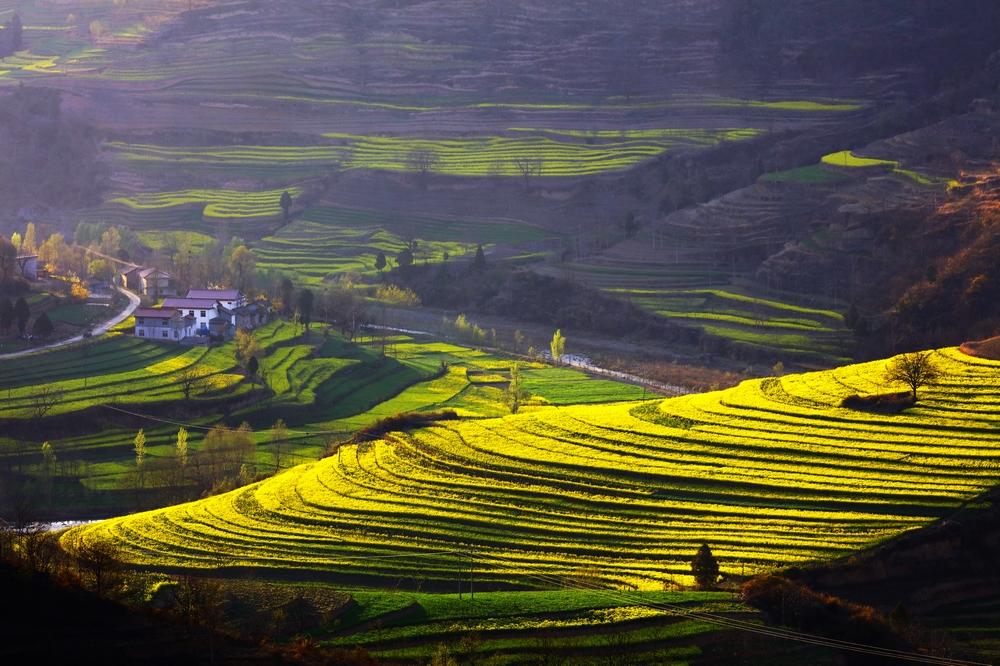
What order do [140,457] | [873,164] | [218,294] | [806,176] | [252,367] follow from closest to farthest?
[140,457] → [252,367] → [218,294] → [873,164] → [806,176]

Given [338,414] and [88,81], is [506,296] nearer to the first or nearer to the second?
[338,414]

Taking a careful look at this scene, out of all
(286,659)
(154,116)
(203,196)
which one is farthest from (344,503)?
(154,116)

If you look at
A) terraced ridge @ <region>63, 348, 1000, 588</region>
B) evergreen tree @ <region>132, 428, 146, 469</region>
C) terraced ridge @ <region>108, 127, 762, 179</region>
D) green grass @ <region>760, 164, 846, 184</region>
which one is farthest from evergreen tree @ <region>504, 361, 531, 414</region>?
terraced ridge @ <region>108, 127, 762, 179</region>

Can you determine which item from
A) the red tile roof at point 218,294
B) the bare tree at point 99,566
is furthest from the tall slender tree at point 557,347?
the bare tree at point 99,566

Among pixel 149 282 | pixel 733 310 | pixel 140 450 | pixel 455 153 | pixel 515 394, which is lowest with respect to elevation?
pixel 140 450

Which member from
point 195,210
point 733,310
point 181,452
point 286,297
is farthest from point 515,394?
point 195,210

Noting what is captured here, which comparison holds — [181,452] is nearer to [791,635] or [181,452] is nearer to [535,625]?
[535,625]

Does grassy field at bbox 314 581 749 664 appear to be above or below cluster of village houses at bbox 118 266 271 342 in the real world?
below

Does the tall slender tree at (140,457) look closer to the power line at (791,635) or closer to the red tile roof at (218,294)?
the red tile roof at (218,294)

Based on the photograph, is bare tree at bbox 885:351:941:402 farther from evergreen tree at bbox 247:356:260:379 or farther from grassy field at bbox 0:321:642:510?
evergreen tree at bbox 247:356:260:379
